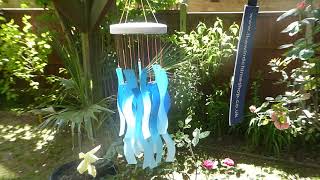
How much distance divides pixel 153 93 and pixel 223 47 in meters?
2.11

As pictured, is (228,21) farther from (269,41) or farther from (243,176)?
(243,176)

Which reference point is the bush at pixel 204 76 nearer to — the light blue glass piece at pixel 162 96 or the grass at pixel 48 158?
the grass at pixel 48 158

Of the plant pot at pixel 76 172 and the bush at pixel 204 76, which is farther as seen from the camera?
the bush at pixel 204 76

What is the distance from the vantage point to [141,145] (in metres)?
2.05

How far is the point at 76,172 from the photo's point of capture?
324 centimetres

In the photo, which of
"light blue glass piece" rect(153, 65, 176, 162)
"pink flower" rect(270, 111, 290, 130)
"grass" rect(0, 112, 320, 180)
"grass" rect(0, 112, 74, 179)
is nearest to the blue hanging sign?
"light blue glass piece" rect(153, 65, 176, 162)

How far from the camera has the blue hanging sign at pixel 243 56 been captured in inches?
67.5

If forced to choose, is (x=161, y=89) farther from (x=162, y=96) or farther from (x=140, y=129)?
(x=140, y=129)

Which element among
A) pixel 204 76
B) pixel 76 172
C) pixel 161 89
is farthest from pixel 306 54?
pixel 76 172

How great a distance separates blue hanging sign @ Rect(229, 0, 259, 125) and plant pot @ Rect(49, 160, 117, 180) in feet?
5.42

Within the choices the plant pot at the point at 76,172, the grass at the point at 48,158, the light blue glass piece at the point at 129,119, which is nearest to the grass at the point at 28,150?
the grass at the point at 48,158

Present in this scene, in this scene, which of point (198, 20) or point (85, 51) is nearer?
point (85, 51)

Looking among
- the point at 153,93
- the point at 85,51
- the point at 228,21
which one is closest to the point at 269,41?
the point at 228,21

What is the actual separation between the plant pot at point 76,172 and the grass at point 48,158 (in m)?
0.16
